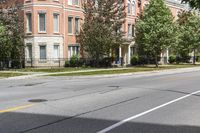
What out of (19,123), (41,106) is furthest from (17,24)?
(19,123)

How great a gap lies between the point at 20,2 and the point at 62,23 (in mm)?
5241

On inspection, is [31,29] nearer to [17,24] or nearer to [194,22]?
[17,24]

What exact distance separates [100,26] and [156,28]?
7105mm

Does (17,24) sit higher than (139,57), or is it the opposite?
(17,24)

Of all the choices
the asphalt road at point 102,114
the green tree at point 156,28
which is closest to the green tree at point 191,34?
the green tree at point 156,28

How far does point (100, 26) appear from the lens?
40.2 metres

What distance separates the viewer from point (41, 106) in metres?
11.2

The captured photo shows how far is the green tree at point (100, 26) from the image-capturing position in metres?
40.1

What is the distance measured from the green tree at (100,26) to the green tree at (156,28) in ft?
10.5

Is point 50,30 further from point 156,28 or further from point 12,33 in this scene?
point 156,28

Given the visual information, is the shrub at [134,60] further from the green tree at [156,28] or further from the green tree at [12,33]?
the green tree at [12,33]

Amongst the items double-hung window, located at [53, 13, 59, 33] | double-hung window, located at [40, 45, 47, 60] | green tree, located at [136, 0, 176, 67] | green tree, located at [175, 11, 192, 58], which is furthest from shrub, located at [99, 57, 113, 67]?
green tree, located at [175, 11, 192, 58]

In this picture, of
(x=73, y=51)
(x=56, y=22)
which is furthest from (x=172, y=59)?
(x=56, y=22)

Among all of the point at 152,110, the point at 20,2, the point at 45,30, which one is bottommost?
the point at 152,110
